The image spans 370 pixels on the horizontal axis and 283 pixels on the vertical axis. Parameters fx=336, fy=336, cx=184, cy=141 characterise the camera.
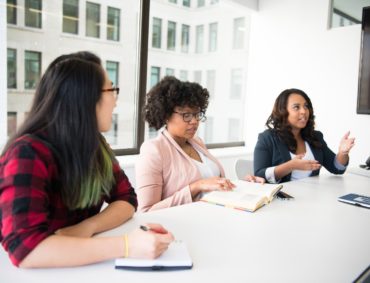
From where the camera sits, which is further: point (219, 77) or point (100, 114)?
point (219, 77)

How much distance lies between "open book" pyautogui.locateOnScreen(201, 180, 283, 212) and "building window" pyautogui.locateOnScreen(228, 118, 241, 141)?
285cm

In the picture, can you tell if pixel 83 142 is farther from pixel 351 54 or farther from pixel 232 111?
pixel 232 111

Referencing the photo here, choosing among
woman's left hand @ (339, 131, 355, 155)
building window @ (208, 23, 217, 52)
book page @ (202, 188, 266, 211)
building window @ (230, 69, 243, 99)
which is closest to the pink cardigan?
book page @ (202, 188, 266, 211)

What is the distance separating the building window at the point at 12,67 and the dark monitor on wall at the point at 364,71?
9.77 ft

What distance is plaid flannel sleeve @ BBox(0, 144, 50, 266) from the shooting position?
2.55ft

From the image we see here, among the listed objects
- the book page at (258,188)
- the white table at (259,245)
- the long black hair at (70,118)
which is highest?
the long black hair at (70,118)

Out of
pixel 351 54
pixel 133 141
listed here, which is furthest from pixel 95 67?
pixel 351 54

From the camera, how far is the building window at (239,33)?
4.32m

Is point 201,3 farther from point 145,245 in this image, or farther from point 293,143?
point 145,245

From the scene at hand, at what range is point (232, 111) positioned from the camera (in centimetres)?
449

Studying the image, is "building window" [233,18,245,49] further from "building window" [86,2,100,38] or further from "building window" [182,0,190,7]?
"building window" [86,2,100,38]

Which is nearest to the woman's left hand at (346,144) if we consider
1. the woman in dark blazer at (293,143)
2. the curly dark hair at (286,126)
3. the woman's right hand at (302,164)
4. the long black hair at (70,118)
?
the woman in dark blazer at (293,143)

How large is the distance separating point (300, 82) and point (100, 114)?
329cm

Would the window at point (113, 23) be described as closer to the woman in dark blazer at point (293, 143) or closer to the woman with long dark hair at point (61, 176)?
the woman in dark blazer at point (293, 143)
